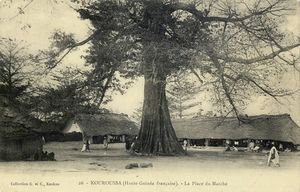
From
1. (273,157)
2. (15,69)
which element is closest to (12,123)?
(15,69)

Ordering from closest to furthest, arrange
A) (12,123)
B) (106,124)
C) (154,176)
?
(154,176), (12,123), (106,124)

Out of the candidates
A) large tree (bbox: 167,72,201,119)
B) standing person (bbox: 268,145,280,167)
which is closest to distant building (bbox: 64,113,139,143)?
large tree (bbox: 167,72,201,119)

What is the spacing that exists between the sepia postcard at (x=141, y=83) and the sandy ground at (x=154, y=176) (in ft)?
0.03

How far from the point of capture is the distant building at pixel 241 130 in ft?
17.4

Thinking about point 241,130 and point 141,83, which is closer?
point 141,83

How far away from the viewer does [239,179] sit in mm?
4969

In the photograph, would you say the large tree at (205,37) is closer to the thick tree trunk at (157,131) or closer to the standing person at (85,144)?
the thick tree trunk at (157,131)

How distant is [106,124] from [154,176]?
1.74 meters

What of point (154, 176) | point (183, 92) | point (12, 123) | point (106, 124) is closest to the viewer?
point (154, 176)

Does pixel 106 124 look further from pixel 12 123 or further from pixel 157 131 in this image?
pixel 12 123

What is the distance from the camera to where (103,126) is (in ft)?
21.3

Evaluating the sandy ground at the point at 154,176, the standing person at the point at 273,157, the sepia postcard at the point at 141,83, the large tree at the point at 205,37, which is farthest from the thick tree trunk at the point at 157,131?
the standing person at the point at 273,157

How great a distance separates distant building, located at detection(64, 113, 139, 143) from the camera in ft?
18.3

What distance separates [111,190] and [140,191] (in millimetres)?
287
